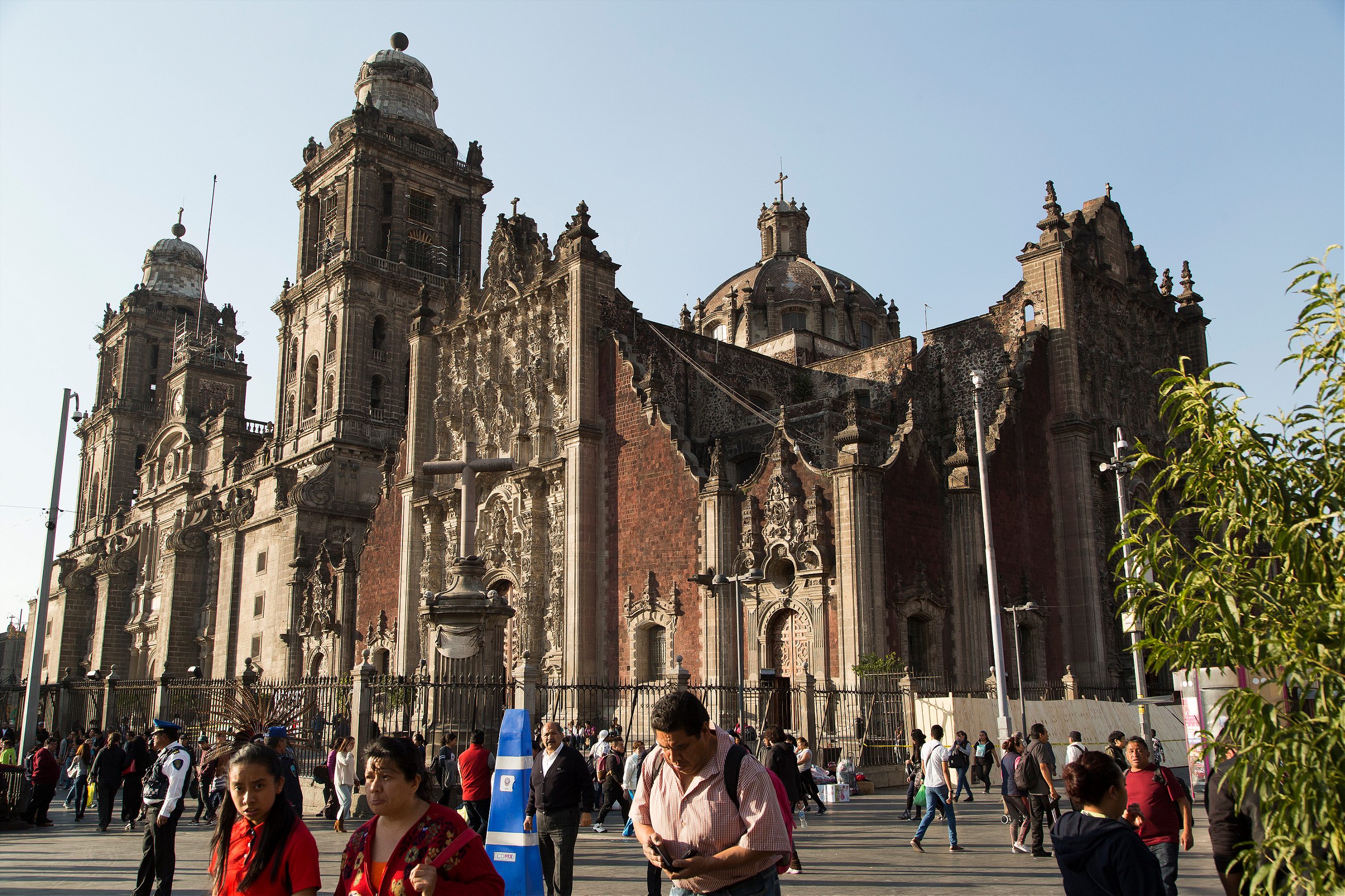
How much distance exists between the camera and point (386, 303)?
55875mm

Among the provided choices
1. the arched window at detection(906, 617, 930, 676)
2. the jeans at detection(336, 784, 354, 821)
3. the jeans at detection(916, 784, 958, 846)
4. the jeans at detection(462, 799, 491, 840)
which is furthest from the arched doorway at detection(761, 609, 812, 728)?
the jeans at detection(462, 799, 491, 840)

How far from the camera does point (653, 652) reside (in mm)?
33500

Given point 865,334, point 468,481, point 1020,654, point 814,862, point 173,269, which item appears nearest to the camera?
point 814,862

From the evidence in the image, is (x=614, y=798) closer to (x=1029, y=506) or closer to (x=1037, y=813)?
(x=1037, y=813)

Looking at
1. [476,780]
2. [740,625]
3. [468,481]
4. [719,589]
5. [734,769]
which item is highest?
[468,481]

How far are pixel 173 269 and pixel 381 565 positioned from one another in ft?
160

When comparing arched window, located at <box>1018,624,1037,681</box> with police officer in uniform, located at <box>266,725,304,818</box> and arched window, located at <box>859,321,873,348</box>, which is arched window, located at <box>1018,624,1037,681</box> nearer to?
police officer in uniform, located at <box>266,725,304,818</box>

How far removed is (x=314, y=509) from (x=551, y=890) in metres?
41.6

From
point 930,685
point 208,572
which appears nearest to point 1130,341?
point 930,685

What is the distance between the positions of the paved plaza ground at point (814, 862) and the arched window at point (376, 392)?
3606 centimetres

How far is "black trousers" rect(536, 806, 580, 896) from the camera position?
10.1 m

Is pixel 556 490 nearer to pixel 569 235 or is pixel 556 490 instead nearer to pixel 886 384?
pixel 569 235

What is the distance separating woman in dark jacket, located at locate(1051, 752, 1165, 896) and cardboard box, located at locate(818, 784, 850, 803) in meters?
18.3

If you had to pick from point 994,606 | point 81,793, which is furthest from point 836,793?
point 81,793
